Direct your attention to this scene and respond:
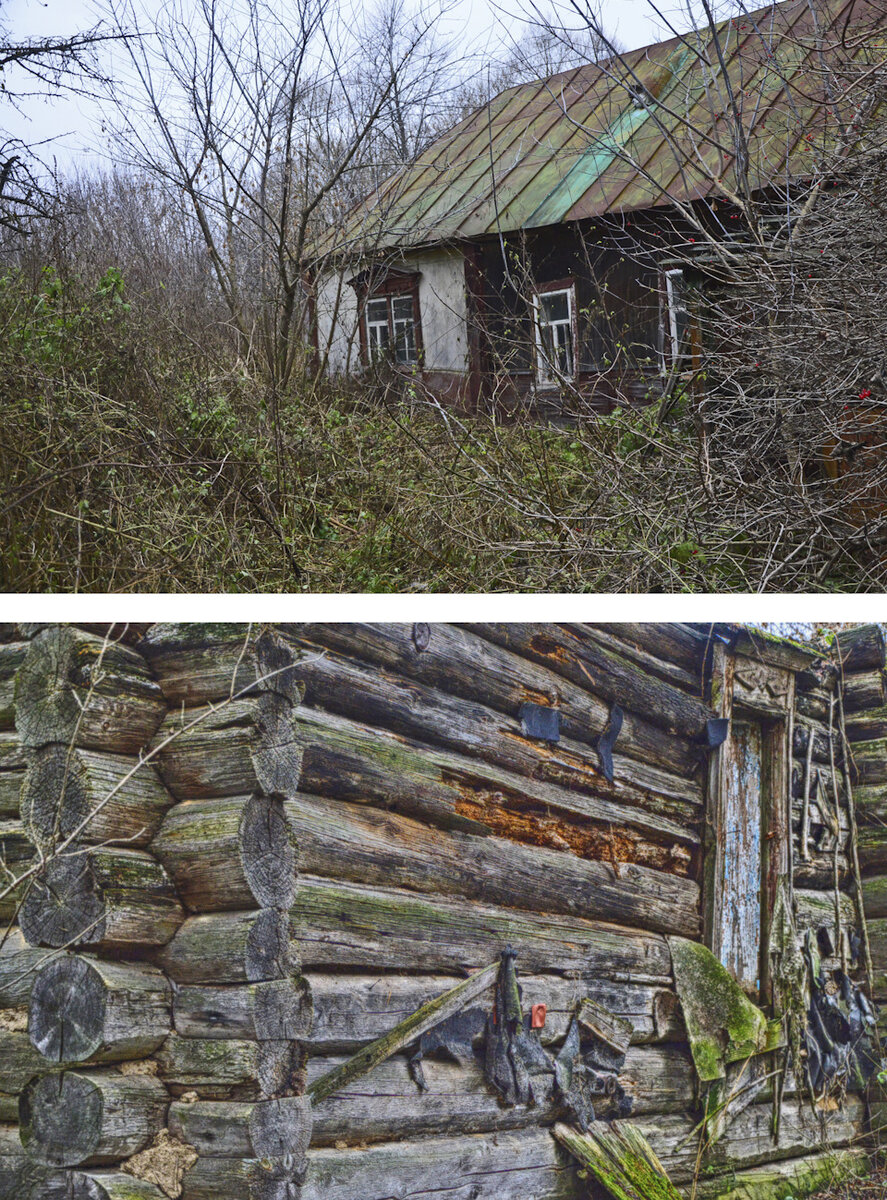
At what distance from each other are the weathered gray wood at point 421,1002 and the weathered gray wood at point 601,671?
53 centimetres

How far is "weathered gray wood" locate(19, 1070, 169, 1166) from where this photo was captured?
1.51 metres

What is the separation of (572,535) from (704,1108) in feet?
9.11

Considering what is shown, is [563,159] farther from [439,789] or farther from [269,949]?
[269,949]

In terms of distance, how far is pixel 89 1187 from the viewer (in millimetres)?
1501

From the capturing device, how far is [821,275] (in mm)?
4582

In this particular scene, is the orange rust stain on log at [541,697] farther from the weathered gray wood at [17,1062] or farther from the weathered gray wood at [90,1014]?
the weathered gray wood at [17,1062]

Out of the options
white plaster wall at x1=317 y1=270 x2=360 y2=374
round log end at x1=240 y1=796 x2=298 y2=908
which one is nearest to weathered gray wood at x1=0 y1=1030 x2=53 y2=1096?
round log end at x1=240 y1=796 x2=298 y2=908

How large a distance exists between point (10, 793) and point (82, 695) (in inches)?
8.1

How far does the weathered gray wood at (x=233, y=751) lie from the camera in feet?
5.50

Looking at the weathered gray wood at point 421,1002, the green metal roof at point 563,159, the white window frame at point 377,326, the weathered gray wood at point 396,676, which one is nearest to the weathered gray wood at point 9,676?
the weathered gray wood at point 396,676

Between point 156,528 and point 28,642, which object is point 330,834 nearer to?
point 28,642

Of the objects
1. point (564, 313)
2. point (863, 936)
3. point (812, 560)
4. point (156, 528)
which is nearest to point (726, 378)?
point (812, 560)

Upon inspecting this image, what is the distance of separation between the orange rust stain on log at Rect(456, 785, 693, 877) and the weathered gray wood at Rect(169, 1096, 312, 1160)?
1.90 ft

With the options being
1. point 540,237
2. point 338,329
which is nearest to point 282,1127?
point 540,237
